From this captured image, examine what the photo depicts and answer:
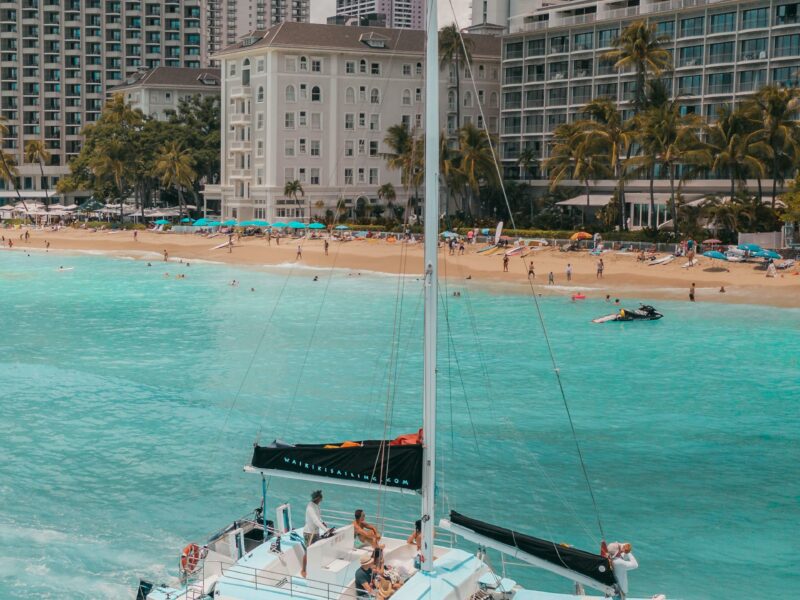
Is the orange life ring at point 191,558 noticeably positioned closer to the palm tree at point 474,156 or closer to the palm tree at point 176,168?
the palm tree at point 474,156

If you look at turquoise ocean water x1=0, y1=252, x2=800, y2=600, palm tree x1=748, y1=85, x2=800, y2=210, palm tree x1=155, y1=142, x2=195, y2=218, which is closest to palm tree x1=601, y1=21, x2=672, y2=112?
palm tree x1=748, y1=85, x2=800, y2=210

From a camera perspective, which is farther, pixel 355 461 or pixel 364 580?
pixel 355 461

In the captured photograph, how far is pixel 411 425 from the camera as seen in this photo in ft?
122

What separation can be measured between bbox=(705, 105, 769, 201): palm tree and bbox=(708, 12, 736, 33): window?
19.0 metres

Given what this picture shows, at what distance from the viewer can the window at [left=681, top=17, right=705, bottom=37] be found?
339ft

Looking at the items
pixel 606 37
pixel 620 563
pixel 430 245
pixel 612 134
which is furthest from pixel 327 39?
pixel 620 563

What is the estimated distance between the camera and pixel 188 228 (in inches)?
4761

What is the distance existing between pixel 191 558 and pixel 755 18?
3588 inches

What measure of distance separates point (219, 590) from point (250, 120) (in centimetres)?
10675

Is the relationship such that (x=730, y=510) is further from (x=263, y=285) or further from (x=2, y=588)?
(x=263, y=285)

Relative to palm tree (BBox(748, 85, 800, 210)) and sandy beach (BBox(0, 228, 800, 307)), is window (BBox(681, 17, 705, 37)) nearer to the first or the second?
palm tree (BBox(748, 85, 800, 210))

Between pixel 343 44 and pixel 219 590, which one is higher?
pixel 343 44

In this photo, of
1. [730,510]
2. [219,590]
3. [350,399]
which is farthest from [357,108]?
[219,590]

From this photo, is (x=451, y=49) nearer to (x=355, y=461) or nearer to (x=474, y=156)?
(x=474, y=156)
